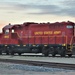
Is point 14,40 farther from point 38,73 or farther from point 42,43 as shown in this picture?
point 38,73

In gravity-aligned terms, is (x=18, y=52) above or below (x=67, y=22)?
below

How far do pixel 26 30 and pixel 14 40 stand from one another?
7.47 feet

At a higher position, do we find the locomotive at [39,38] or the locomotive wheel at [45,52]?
the locomotive at [39,38]

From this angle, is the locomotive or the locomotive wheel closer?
the locomotive

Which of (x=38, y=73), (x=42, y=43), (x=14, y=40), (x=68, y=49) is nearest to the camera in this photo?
(x=38, y=73)

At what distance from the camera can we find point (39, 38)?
1412 inches

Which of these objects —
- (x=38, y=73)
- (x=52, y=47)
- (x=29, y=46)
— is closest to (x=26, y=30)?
(x=29, y=46)

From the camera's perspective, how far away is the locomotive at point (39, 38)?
33594mm

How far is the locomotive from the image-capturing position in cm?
3359

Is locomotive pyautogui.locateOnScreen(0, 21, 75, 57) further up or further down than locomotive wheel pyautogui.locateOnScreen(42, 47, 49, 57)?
further up

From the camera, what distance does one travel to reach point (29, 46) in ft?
120

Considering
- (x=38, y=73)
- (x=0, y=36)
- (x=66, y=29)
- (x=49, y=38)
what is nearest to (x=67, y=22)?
(x=66, y=29)

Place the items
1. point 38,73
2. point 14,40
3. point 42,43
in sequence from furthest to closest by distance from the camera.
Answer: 1. point 14,40
2. point 42,43
3. point 38,73

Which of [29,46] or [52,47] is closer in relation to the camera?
[52,47]
